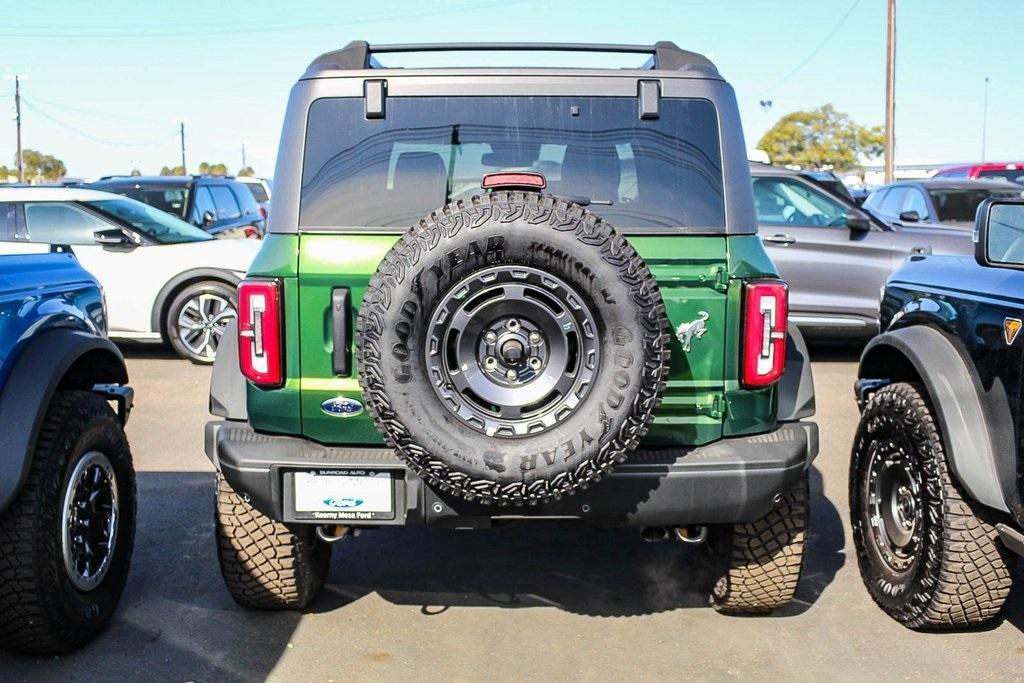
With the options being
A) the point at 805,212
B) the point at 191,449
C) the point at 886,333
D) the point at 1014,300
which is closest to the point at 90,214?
the point at 191,449

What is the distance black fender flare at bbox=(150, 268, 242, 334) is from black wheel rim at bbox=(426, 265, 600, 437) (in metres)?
7.12

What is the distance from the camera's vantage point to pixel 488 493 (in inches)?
132

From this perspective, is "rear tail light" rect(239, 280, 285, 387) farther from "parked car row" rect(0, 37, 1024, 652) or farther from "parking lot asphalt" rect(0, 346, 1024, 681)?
"parking lot asphalt" rect(0, 346, 1024, 681)

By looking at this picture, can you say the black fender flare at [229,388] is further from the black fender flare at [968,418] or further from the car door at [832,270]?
the car door at [832,270]

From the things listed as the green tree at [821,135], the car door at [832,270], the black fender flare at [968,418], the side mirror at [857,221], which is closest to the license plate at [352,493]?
the black fender flare at [968,418]

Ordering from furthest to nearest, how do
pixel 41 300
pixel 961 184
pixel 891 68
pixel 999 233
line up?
pixel 891 68
pixel 961 184
pixel 41 300
pixel 999 233

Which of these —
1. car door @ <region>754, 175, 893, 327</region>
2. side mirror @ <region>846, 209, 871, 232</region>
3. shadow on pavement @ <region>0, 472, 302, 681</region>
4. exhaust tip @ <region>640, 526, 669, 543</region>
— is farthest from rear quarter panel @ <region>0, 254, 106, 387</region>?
side mirror @ <region>846, 209, 871, 232</region>

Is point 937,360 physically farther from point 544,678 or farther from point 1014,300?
point 544,678

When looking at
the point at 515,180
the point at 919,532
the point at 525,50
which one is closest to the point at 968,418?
the point at 919,532

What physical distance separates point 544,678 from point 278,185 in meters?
1.87

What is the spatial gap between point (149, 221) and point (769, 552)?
8.10 metres

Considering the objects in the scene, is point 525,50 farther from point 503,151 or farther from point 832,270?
point 832,270

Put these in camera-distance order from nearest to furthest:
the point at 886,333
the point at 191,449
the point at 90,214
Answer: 1. the point at 886,333
2. the point at 191,449
3. the point at 90,214

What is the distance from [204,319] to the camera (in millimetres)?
10234
